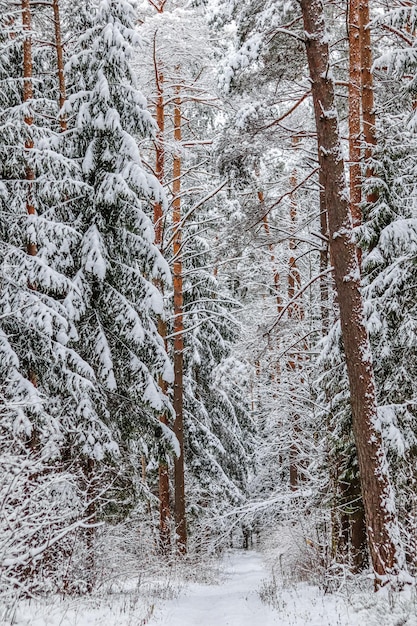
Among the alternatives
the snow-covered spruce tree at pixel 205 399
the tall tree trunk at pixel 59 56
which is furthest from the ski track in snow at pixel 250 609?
the tall tree trunk at pixel 59 56

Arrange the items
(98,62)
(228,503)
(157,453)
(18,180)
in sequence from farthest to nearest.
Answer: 1. (228,503)
2. (157,453)
3. (98,62)
4. (18,180)

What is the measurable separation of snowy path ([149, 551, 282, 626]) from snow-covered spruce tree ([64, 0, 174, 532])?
89.7 inches

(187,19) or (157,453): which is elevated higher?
(187,19)

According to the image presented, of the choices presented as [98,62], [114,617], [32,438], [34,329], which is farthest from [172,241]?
[114,617]

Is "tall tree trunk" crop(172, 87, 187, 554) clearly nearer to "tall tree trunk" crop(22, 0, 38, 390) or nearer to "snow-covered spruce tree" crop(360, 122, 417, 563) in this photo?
"tall tree trunk" crop(22, 0, 38, 390)

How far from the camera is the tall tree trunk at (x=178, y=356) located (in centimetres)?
1425

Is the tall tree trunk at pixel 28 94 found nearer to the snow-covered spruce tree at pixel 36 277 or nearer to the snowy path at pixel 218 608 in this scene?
the snow-covered spruce tree at pixel 36 277

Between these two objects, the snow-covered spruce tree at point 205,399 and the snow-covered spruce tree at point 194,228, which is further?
the snow-covered spruce tree at point 205,399

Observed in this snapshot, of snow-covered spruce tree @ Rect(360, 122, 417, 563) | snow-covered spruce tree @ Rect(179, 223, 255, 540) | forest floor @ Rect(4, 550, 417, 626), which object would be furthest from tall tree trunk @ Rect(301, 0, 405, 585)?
snow-covered spruce tree @ Rect(179, 223, 255, 540)

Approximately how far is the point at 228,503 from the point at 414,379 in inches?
444

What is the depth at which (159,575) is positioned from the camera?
1223 cm

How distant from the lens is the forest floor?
223 inches

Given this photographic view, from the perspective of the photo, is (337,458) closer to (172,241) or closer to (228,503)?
(172,241)

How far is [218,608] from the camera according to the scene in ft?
32.9
